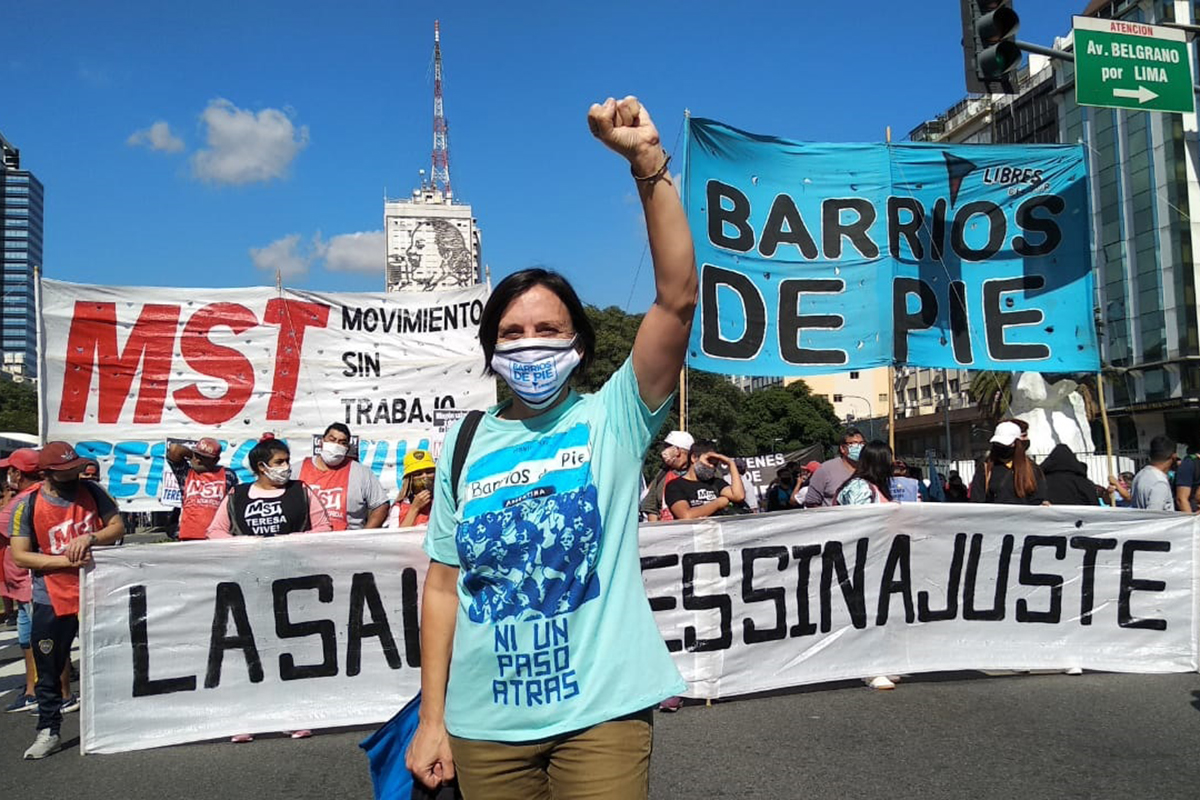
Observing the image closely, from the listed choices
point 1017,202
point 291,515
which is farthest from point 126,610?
point 1017,202

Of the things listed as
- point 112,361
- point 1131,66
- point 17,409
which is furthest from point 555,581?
point 17,409

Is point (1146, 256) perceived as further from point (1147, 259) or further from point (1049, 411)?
point (1049, 411)

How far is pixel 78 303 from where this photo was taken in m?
9.08

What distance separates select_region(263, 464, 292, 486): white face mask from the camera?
6.21 m

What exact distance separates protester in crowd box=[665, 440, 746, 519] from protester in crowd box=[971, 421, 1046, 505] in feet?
6.35

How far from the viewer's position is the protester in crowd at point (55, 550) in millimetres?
5621

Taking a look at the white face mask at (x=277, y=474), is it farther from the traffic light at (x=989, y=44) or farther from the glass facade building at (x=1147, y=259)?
the glass facade building at (x=1147, y=259)

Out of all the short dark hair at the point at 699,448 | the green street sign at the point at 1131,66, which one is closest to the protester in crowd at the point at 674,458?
the short dark hair at the point at 699,448

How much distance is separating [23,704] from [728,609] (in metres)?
4.81

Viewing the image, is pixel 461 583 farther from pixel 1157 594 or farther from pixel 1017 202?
pixel 1017 202

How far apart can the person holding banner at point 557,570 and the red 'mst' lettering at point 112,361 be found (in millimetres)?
7962

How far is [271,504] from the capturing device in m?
6.21

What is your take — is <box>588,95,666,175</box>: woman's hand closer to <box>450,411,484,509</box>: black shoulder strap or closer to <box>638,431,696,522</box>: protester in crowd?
<box>450,411,484,509</box>: black shoulder strap

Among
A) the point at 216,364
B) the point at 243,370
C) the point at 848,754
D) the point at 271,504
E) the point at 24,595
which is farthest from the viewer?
the point at 243,370
